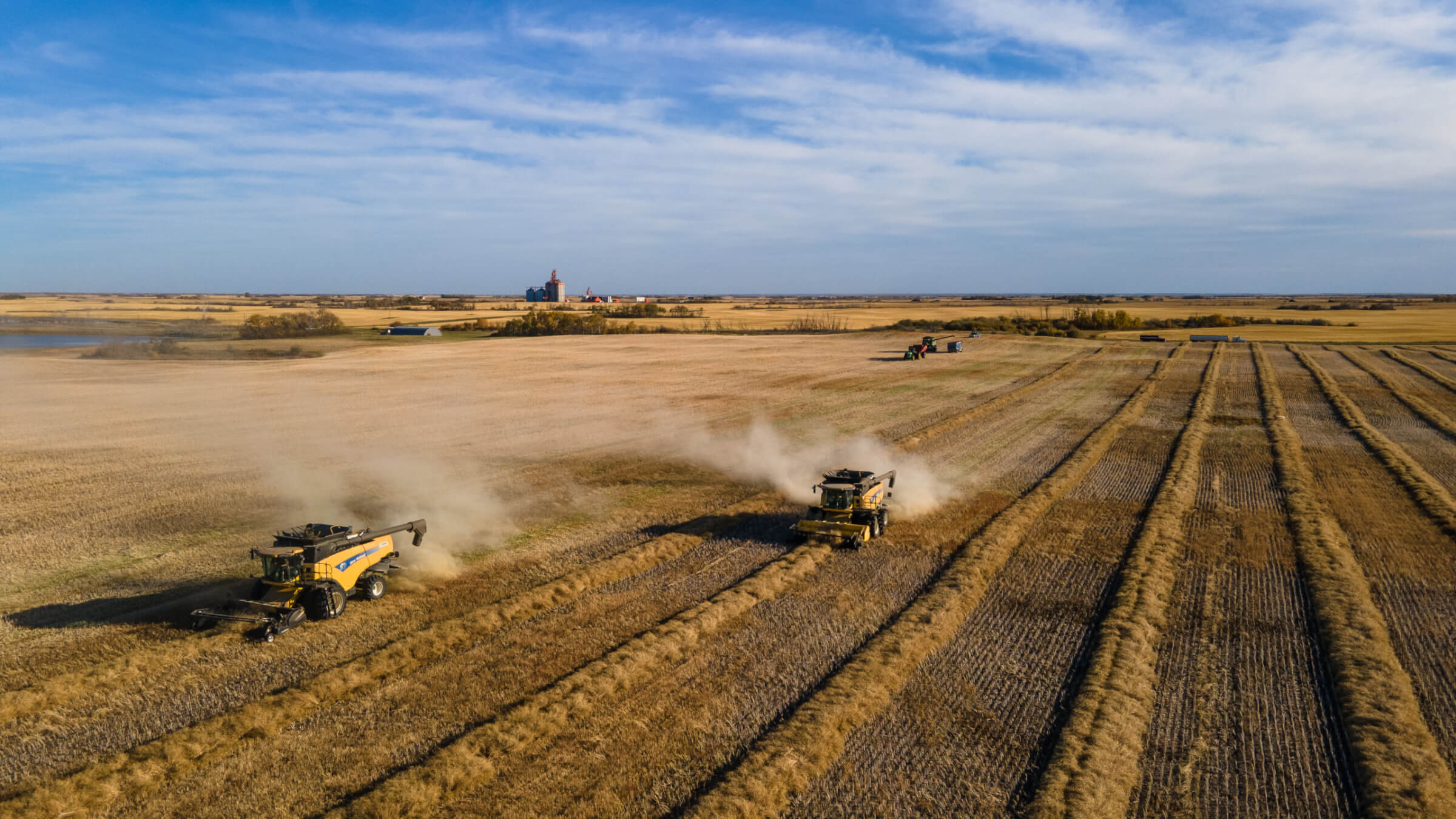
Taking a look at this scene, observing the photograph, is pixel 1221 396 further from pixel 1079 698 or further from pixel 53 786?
pixel 53 786

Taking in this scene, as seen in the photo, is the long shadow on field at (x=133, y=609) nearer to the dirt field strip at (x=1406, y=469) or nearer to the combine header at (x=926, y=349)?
the dirt field strip at (x=1406, y=469)

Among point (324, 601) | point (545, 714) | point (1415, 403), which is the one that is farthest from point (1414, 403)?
point (324, 601)

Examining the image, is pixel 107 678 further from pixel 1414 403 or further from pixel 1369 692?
pixel 1414 403

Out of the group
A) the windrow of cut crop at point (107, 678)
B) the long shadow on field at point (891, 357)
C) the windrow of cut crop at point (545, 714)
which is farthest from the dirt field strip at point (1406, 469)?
the long shadow on field at point (891, 357)

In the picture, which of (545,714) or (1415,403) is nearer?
(545,714)

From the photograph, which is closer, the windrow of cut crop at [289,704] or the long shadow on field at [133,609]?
the windrow of cut crop at [289,704]

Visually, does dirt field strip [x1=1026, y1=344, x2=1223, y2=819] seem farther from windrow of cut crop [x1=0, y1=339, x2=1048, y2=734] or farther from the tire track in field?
windrow of cut crop [x1=0, y1=339, x2=1048, y2=734]

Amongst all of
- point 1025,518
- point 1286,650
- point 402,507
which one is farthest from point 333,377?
point 1286,650

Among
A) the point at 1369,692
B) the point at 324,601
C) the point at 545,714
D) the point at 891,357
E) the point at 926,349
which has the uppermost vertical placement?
the point at 926,349
